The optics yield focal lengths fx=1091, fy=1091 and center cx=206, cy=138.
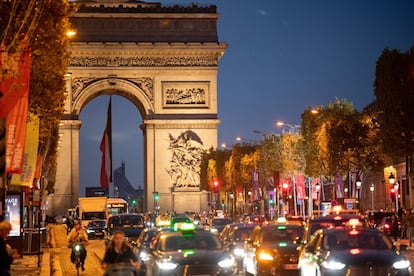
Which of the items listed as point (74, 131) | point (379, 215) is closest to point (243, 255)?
point (379, 215)

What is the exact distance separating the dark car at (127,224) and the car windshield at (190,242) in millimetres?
17286

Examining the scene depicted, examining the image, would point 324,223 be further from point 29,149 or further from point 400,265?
point 29,149

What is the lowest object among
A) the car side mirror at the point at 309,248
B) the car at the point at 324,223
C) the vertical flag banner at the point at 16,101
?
the car side mirror at the point at 309,248

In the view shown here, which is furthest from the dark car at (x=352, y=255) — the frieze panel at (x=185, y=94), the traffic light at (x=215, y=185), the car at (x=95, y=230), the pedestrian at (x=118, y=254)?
the traffic light at (x=215, y=185)

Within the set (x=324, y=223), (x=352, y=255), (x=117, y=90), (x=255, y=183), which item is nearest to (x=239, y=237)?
(x=324, y=223)

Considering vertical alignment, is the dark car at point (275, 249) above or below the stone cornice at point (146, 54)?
below

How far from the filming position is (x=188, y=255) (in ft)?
78.3

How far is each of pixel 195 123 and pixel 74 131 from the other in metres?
12.0

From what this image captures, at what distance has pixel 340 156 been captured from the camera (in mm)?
72438

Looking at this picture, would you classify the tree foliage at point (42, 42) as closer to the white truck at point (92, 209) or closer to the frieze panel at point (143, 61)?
the white truck at point (92, 209)

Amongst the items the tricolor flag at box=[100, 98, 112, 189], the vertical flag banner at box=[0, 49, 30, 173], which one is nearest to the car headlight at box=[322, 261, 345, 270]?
the vertical flag banner at box=[0, 49, 30, 173]

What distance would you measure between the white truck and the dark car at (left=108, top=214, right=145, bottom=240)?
37.2 metres

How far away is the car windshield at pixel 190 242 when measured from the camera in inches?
980

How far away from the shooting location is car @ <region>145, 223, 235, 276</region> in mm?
23453
